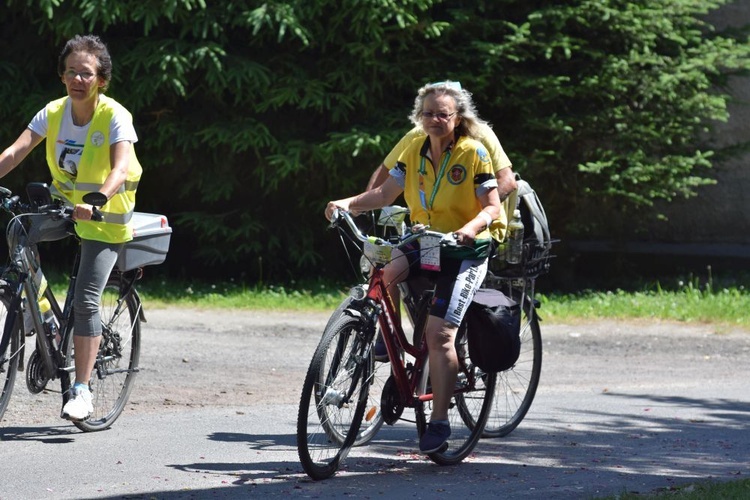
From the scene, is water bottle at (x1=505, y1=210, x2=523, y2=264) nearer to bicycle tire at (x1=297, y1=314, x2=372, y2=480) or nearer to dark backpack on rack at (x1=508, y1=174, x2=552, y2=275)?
dark backpack on rack at (x1=508, y1=174, x2=552, y2=275)

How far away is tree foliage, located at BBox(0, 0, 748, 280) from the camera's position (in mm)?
13070

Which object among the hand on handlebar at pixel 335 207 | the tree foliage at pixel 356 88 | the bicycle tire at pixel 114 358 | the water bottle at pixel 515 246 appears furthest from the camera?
the tree foliage at pixel 356 88

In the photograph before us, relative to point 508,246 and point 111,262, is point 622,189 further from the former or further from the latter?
point 111,262

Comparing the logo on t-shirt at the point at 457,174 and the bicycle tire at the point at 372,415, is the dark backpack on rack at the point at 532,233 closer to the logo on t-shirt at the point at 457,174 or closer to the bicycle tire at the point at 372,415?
the logo on t-shirt at the point at 457,174

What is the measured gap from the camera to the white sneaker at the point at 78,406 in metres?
6.22

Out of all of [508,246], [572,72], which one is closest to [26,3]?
[572,72]

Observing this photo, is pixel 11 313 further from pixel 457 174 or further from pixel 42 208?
pixel 457 174

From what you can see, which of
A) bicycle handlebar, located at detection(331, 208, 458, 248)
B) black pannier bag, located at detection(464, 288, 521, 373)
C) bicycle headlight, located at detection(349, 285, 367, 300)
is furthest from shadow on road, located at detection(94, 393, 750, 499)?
bicycle handlebar, located at detection(331, 208, 458, 248)

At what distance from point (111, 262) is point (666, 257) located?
11486 millimetres

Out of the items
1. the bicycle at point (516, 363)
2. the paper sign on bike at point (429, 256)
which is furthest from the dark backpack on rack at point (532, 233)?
the paper sign on bike at point (429, 256)

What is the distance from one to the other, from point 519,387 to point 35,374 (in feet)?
8.47

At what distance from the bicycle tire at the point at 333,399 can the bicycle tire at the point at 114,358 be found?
1489mm

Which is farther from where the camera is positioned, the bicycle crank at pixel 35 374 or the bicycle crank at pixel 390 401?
the bicycle crank at pixel 35 374

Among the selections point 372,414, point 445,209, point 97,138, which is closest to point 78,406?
point 97,138
